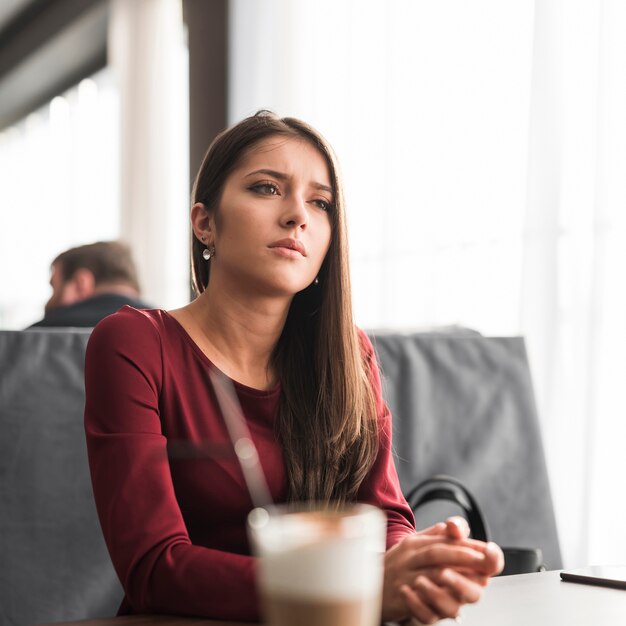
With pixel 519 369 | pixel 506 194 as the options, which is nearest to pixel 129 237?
pixel 506 194

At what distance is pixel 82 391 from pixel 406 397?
0.68 m

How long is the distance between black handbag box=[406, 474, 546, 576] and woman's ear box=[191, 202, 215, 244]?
0.68 meters

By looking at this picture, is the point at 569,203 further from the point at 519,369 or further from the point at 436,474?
the point at 436,474

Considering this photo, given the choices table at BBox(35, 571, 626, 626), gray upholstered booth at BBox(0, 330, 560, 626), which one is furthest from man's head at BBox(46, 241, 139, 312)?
table at BBox(35, 571, 626, 626)

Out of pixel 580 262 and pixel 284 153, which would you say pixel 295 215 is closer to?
pixel 284 153

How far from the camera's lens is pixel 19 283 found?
667 cm

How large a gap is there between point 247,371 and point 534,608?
60 cm

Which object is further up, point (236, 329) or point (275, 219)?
point (275, 219)

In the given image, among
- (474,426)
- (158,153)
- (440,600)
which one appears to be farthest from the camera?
(158,153)

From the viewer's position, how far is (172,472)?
120 centimetres

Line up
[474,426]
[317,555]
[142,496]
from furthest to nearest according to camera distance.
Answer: [474,426] < [142,496] < [317,555]

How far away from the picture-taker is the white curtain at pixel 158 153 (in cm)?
453

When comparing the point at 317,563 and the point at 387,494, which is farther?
the point at 387,494

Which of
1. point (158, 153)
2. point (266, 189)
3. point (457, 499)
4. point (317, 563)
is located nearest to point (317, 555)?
point (317, 563)
